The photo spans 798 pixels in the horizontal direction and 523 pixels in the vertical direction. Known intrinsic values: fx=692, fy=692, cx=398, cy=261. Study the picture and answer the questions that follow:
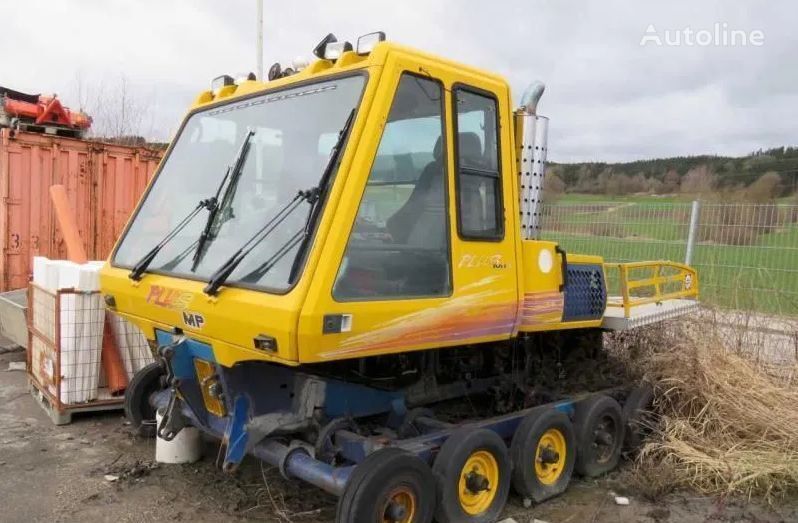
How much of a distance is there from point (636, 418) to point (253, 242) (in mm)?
3213

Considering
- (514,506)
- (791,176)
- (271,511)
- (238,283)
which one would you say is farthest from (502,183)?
(791,176)

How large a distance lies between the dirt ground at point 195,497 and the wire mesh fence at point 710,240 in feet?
7.74

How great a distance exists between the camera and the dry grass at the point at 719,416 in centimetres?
443

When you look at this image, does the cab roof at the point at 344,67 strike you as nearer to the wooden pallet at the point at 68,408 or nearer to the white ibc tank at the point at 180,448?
the white ibc tank at the point at 180,448

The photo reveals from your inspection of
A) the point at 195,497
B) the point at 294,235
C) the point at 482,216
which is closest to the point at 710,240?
the point at 482,216

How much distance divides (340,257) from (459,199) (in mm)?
845

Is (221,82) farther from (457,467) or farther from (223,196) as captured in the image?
(457,467)

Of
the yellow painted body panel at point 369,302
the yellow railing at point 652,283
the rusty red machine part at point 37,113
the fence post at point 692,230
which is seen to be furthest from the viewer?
the rusty red machine part at point 37,113

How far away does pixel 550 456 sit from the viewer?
167 inches

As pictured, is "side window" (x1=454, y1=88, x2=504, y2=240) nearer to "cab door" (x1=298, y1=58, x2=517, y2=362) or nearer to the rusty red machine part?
"cab door" (x1=298, y1=58, x2=517, y2=362)

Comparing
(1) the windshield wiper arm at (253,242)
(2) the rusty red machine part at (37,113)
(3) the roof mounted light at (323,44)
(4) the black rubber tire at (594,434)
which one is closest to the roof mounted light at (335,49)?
(3) the roof mounted light at (323,44)

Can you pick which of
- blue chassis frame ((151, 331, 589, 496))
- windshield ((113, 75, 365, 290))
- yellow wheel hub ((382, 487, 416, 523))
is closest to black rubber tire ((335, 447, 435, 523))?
yellow wheel hub ((382, 487, 416, 523))

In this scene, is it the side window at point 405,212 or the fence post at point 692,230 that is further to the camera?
the fence post at point 692,230

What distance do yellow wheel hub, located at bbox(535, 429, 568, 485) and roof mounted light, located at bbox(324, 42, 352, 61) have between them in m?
2.50
